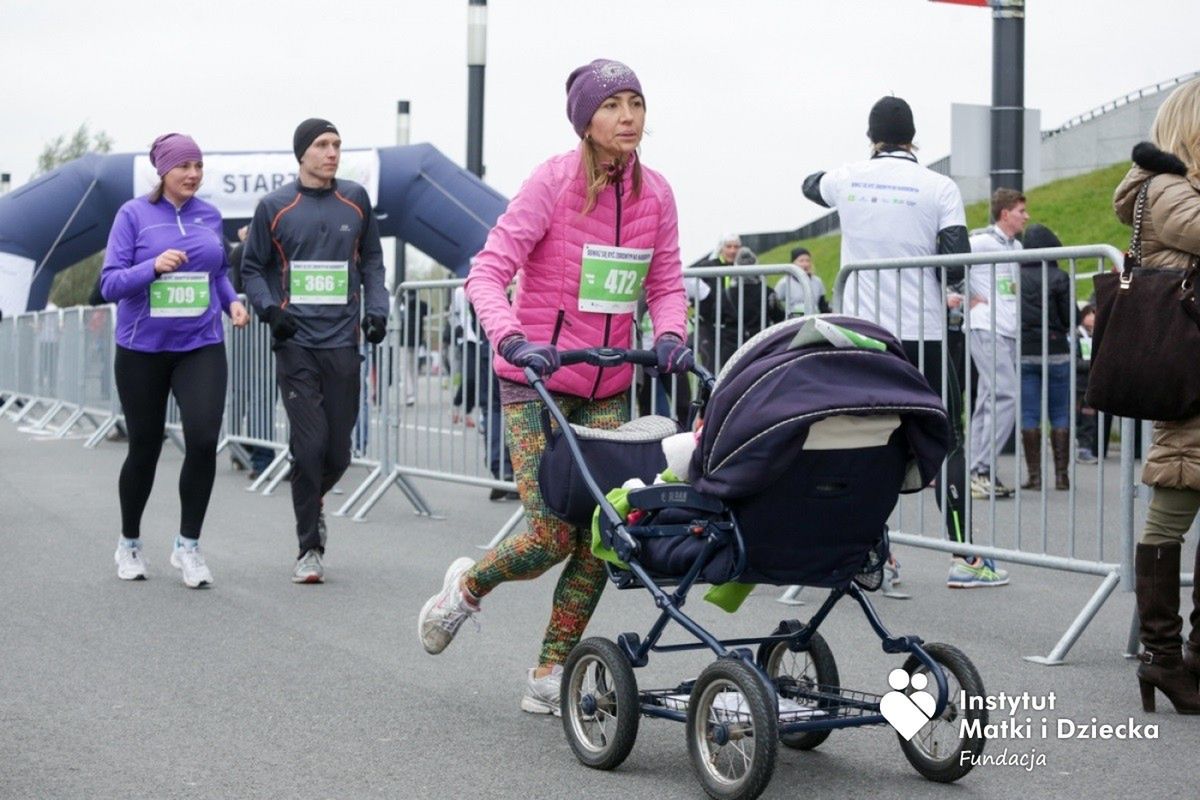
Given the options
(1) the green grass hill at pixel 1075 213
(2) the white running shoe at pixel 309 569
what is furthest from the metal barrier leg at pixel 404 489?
(1) the green grass hill at pixel 1075 213

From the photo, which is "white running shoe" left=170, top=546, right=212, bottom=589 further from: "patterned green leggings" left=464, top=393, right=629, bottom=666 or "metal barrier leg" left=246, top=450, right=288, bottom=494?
"metal barrier leg" left=246, top=450, right=288, bottom=494

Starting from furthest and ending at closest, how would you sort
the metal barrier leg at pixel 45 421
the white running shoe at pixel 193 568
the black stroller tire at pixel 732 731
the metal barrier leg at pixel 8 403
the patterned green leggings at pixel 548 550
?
the metal barrier leg at pixel 8 403 < the metal barrier leg at pixel 45 421 < the white running shoe at pixel 193 568 < the patterned green leggings at pixel 548 550 < the black stroller tire at pixel 732 731

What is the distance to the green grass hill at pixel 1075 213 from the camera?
3656 centimetres

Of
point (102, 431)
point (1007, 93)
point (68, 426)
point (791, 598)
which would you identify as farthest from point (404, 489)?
point (68, 426)

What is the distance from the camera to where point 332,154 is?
8.67 m

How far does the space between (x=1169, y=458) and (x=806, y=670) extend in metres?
1.27

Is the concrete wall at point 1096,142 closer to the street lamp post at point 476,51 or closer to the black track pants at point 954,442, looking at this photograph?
the street lamp post at point 476,51

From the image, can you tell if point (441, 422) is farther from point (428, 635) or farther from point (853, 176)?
point (428, 635)

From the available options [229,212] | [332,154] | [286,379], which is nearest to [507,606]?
[286,379]

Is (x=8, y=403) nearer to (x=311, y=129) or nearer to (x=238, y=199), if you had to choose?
(x=238, y=199)

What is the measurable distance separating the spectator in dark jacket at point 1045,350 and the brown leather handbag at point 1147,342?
1.69 meters

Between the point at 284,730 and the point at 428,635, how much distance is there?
546mm

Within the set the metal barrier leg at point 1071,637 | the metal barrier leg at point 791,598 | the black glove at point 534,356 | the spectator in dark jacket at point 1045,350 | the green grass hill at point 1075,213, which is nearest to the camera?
the black glove at point 534,356

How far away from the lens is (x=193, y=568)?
8242 mm
